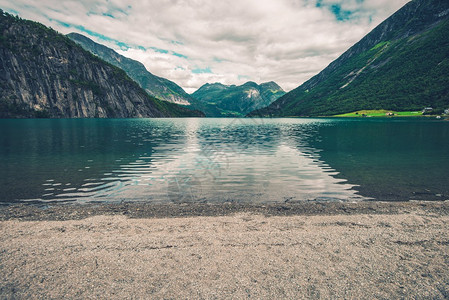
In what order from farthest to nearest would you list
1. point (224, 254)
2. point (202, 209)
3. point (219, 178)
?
point (219, 178)
point (202, 209)
point (224, 254)

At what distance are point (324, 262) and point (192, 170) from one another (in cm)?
2125

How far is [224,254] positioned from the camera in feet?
31.6

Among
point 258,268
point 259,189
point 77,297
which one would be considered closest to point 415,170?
point 259,189

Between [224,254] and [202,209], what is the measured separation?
625 cm

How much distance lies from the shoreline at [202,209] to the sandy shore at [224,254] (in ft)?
0.61

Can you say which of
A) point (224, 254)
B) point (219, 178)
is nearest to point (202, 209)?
point (224, 254)

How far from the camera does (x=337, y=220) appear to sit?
1337 centimetres

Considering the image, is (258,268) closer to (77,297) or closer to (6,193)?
(77,297)

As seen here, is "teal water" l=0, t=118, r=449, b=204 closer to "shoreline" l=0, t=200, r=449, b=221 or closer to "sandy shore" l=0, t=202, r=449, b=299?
"shoreline" l=0, t=200, r=449, b=221

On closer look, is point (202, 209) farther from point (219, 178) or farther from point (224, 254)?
point (219, 178)

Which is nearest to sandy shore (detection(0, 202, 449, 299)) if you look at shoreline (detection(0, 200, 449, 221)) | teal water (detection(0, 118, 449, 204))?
shoreline (detection(0, 200, 449, 221))

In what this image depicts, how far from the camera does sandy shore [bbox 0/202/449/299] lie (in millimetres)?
7543

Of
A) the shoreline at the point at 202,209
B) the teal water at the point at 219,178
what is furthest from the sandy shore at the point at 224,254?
the teal water at the point at 219,178

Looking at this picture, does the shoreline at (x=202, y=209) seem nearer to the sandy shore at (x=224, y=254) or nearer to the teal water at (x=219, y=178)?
the sandy shore at (x=224, y=254)
